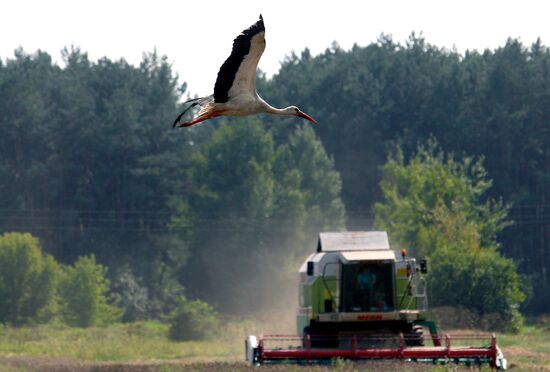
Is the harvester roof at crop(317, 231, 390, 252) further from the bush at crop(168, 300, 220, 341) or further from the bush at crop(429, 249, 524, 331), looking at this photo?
the bush at crop(429, 249, 524, 331)

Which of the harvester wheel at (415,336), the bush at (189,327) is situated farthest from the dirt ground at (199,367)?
the bush at (189,327)

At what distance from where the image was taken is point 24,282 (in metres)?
61.2

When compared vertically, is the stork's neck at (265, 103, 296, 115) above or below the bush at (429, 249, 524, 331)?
above

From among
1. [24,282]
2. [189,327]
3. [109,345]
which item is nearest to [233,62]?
[109,345]

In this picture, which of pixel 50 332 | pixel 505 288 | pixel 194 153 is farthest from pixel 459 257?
pixel 194 153

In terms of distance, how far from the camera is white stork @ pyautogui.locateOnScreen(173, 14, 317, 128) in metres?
18.0

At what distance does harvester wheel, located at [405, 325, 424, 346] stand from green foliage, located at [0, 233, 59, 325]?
32.8m

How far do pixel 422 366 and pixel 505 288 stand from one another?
2654 centimetres

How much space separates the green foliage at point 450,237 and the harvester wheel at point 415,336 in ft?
66.7

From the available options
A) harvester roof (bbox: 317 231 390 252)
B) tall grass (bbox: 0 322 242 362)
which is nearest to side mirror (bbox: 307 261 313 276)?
harvester roof (bbox: 317 231 390 252)

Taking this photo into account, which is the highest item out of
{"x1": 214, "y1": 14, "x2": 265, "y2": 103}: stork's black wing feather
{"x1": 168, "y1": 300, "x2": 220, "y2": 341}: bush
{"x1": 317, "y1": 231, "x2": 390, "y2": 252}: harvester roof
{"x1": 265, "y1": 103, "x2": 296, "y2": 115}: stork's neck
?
{"x1": 214, "y1": 14, "x2": 265, "y2": 103}: stork's black wing feather

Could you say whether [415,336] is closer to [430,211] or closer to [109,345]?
[109,345]

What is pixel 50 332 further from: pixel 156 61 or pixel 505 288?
pixel 156 61

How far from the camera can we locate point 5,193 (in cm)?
8638
